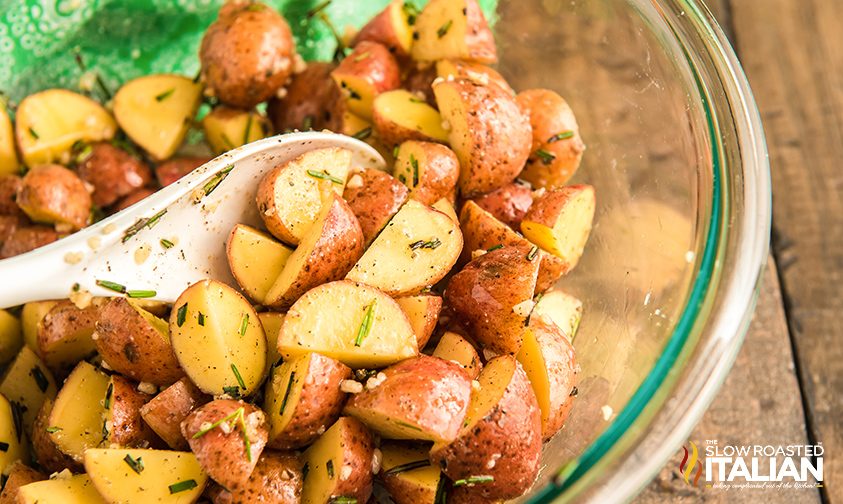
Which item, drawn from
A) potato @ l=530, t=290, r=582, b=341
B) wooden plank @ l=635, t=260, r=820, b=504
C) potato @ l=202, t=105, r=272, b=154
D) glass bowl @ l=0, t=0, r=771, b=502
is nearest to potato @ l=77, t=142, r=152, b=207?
potato @ l=202, t=105, r=272, b=154

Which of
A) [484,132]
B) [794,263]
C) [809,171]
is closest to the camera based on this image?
[484,132]

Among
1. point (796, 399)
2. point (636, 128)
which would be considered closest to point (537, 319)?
point (636, 128)

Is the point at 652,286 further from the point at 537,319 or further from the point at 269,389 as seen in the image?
the point at 269,389

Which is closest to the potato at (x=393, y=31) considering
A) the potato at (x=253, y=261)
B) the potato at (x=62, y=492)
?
the potato at (x=253, y=261)

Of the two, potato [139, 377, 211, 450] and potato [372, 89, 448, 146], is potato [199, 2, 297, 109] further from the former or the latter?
potato [139, 377, 211, 450]

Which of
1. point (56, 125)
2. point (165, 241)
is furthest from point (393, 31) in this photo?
point (56, 125)

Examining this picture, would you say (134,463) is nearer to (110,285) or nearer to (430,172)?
(110,285)
